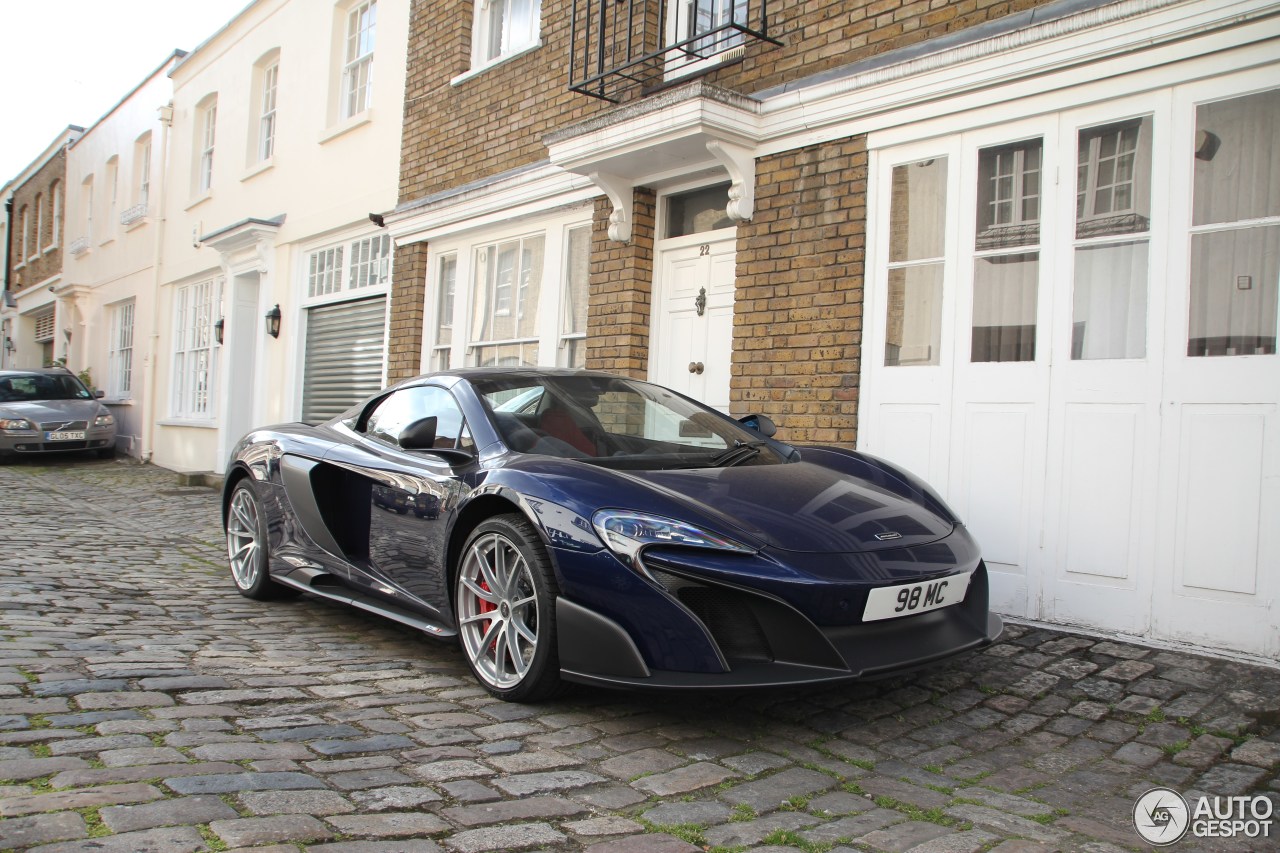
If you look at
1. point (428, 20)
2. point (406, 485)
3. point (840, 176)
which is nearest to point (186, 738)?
point (406, 485)

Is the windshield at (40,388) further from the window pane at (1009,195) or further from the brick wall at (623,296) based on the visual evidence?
the window pane at (1009,195)

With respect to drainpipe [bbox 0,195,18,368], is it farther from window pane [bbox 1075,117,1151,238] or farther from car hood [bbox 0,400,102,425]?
window pane [bbox 1075,117,1151,238]

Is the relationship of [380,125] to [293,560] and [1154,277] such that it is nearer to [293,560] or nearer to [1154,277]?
[293,560]

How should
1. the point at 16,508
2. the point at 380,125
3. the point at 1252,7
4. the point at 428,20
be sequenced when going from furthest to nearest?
the point at 380,125
the point at 428,20
the point at 16,508
the point at 1252,7

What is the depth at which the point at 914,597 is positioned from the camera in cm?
333

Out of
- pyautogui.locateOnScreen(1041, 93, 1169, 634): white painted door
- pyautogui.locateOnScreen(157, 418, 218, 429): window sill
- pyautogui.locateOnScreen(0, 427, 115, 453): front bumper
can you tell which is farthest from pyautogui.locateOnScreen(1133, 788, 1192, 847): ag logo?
pyautogui.locateOnScreen(0, 427, 115, 453): front bumper

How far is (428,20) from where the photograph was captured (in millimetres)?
10469

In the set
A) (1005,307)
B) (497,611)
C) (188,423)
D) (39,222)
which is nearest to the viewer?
(497,611)

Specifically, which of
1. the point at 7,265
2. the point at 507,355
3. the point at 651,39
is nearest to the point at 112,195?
the point at 7,265

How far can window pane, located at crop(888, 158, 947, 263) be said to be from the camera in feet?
19.0

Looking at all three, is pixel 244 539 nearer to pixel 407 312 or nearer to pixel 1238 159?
pixel 407 312

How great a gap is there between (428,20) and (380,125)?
131 cm

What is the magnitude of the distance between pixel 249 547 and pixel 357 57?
27.2ft

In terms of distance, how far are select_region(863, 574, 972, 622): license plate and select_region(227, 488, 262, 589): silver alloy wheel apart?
358 centimetres
